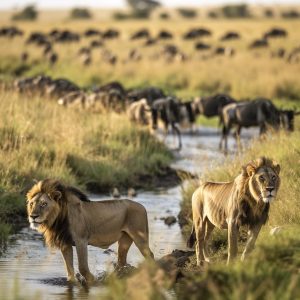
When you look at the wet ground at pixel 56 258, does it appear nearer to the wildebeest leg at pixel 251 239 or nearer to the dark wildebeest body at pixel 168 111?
the wildebeest leg at pixel 251 239

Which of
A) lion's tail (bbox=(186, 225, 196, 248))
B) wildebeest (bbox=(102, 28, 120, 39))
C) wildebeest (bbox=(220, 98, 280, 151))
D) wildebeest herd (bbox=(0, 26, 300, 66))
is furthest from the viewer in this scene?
wildebeest (bbox=(102, 28, 120, 39))

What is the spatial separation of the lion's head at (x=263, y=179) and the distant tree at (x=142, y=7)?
103329 mm

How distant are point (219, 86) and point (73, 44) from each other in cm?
2537

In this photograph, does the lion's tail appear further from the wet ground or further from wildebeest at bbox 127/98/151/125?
wildebeest at bbox 127/98/151/125

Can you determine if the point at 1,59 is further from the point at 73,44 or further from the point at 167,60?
the point at 73,44

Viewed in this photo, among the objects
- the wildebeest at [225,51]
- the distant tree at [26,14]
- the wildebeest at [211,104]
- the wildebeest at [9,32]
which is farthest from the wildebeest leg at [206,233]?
the distant tree at [26,14]

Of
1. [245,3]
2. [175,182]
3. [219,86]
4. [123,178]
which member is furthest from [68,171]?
[245,3]

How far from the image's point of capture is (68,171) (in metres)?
15.8

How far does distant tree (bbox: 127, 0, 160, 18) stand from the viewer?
113 metres

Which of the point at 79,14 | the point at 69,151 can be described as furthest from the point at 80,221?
the point at 79,14

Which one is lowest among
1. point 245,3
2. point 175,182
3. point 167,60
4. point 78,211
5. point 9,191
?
point 245,3

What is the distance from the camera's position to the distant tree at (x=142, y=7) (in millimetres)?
112838

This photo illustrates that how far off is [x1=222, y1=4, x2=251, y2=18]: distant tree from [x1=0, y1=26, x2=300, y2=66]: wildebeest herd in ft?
119

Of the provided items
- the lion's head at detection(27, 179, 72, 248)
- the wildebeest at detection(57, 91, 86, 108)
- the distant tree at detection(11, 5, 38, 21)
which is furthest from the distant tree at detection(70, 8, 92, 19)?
the lion's head at detection(27, 179, 72, 248)
